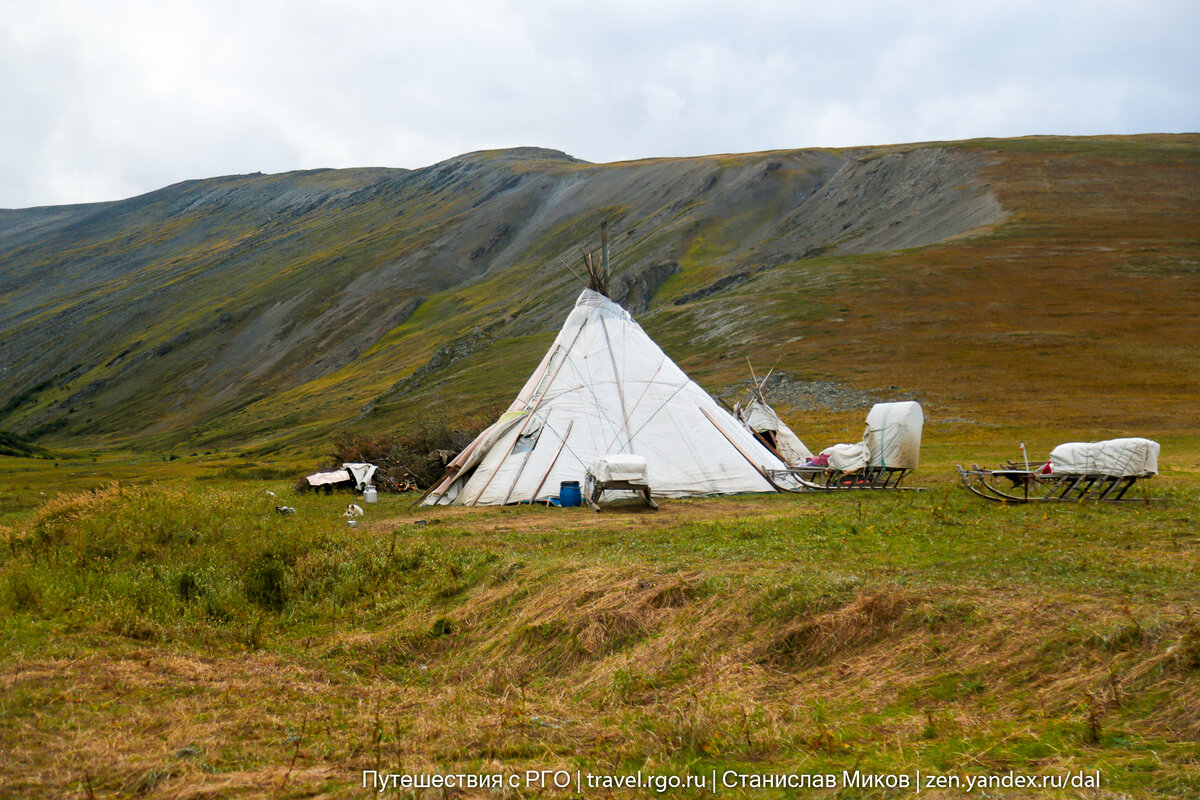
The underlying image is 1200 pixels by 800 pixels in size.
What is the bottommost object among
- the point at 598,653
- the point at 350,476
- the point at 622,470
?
the point at 598,653

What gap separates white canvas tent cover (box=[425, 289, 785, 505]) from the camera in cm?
2231

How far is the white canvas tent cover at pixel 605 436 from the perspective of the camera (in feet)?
73.2

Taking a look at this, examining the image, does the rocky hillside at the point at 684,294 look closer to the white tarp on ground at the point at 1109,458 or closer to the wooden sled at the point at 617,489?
the white tarp on ground at the point at 1109,458

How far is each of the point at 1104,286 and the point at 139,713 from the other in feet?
239

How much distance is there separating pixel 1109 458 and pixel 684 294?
76822mm

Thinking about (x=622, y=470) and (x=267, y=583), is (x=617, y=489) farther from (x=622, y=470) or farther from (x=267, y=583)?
(x=267, y=583)

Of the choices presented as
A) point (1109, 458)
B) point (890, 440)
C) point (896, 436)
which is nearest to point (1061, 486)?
point (1109, 458)

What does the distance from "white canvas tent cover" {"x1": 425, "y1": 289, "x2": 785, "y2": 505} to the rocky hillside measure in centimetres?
2634

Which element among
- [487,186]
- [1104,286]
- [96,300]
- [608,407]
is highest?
[487,186]

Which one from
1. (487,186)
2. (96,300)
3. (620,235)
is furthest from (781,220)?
(96,300)

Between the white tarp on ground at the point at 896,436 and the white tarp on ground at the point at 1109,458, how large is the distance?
348cm

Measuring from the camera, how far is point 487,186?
172750 mm

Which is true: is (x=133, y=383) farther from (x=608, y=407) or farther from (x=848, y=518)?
(x=848, y=518)

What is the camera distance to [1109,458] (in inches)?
650
